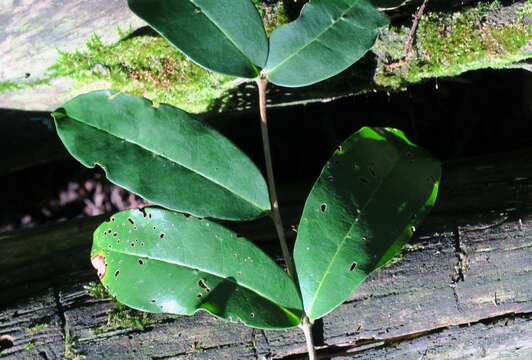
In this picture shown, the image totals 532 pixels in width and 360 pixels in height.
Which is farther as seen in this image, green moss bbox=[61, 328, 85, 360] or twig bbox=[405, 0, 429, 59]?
twig bbox=[405, 0, 429, 59]

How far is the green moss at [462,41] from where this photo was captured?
1.46 meters

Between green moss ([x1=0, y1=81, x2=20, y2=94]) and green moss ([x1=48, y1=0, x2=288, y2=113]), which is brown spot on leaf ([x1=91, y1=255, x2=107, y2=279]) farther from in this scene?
green moss ([x1=0, y1=81, x2=20, y2=94])

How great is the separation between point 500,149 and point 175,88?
1.17 m

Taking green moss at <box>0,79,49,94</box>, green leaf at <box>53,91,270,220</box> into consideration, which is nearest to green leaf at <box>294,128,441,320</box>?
green leaf at <box>53,91,270,220</box>

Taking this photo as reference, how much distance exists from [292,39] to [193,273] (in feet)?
1.72

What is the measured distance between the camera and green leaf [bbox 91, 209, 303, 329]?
3.61ft

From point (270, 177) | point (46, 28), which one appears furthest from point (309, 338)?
point (46, 28)

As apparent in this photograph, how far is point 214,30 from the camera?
1.10m

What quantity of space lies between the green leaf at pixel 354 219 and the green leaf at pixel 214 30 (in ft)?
0.92

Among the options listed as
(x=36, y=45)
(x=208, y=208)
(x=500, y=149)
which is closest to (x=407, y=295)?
(x=208, y=208)

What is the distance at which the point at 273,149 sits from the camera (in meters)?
1.98

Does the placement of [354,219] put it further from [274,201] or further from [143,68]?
[143,68]

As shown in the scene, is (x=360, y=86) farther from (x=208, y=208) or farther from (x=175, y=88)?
(x=208, y=208)

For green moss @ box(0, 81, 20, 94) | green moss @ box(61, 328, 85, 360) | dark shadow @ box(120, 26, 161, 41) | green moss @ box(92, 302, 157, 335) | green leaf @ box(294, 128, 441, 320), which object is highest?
dark shadow @ box(120, 26, 161, 41)
